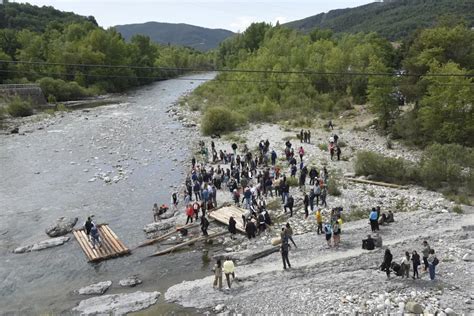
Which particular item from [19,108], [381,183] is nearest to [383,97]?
[381,183]

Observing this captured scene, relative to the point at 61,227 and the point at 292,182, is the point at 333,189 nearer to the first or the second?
the point at 292,182

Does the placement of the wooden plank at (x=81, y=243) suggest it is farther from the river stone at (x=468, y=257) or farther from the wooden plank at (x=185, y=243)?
the river stone at (x=468, y=257)

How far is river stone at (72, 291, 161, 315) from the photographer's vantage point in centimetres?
1719

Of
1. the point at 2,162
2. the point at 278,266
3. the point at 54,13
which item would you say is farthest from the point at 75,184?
the point at 54,13

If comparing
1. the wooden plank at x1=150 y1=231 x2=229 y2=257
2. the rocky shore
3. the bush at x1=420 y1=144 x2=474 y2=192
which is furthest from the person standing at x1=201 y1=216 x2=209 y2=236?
the bush at x1=420 y1=144 x2=474 y2=192

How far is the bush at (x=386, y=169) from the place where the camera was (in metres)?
29.7

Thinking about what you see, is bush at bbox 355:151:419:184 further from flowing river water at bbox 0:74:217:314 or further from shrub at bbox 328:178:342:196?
flowing river water at bbox 0:74:217:314

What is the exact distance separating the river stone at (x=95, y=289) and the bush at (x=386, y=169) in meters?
19.1

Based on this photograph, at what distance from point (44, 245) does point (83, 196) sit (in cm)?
812

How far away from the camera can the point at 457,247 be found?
19156 millimetres

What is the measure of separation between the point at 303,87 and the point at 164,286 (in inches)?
1945

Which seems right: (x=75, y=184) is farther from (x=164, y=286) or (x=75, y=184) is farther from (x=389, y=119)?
(x=389, y=119)

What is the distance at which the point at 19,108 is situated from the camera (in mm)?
65562

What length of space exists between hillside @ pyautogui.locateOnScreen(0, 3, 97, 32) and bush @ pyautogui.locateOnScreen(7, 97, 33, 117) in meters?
76.8
